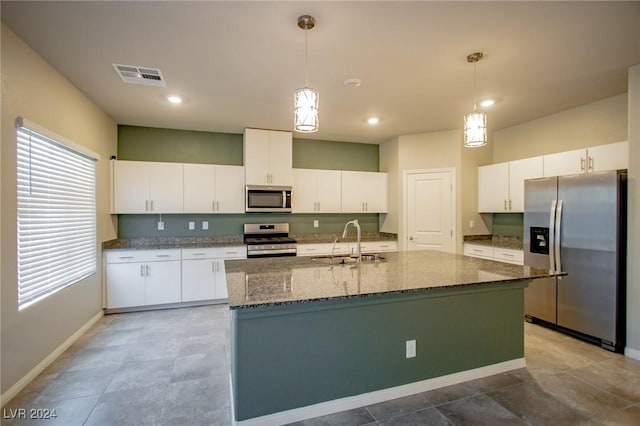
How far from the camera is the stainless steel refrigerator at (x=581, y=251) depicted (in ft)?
9.53

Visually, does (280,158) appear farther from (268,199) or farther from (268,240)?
(268,240)

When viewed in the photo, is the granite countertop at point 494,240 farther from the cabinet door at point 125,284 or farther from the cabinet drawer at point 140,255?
the cabinet door at point 125,284

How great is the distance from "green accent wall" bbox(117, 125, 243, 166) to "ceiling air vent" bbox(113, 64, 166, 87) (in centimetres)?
180

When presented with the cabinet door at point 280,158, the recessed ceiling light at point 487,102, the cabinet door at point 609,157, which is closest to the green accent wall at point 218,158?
the cabinet door at point 280,158

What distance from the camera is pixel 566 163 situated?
12.0ft

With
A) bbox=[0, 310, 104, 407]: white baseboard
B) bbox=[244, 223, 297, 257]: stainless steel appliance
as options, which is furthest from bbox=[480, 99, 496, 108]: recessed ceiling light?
bbox=[0, 310, 104, 407]: white baseboard

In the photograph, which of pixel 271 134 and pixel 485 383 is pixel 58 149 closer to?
pixel 271 134

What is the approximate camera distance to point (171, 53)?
2529 mm

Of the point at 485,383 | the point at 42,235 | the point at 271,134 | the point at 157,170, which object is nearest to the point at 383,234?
the point at 271,134

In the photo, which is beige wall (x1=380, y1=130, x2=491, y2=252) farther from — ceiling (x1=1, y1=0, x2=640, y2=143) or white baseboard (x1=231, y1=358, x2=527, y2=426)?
white baseboard (x1=231, y1=358, x2=527, y2=426)

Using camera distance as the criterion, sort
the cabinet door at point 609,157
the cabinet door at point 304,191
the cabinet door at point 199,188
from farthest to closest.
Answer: the cabinet door at point 304,191, the cabinet door at point 199,188, the cabinet door at point 609,157

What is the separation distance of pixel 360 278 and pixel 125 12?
7.78 feet

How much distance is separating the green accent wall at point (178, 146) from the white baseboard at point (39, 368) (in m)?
2.42

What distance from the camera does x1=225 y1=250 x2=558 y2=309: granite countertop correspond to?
1.81 m
